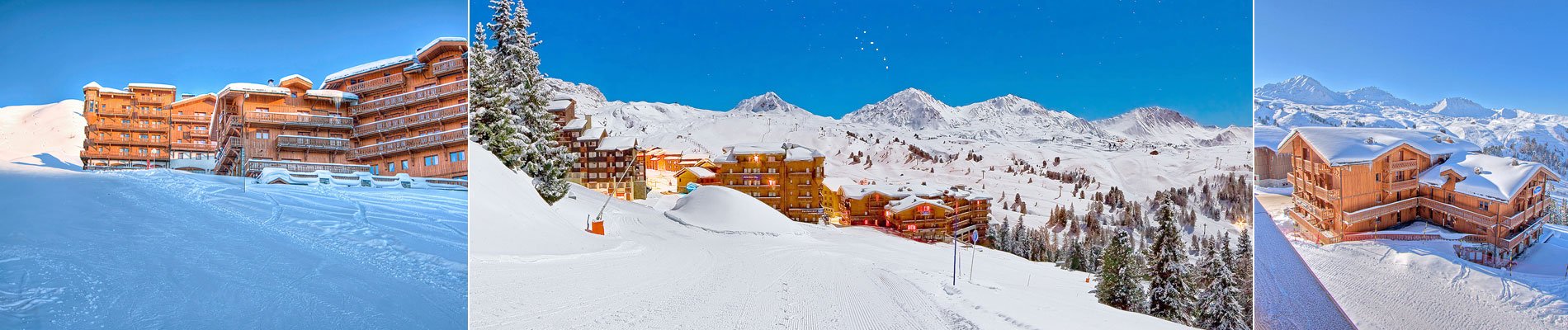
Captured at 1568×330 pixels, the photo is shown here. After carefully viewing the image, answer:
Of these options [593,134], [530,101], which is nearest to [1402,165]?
[593,134]

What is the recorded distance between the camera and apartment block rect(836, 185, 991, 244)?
477cm

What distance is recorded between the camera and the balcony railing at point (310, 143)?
2.85 m

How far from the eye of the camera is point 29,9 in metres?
2.47

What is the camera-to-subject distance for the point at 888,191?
4777 mm

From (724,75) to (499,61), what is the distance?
1.86 meters

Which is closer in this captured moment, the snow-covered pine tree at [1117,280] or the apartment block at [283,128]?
the apartment block at [283,128]

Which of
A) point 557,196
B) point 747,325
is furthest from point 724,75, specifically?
point 747,325

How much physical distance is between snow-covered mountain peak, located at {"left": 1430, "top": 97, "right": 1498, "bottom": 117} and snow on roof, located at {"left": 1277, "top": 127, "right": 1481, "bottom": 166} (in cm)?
20

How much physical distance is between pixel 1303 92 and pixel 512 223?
512 cm

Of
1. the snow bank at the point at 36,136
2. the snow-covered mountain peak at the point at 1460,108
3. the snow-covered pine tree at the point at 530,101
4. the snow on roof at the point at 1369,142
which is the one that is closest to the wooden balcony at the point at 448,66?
the snow bank at the point at 36,136

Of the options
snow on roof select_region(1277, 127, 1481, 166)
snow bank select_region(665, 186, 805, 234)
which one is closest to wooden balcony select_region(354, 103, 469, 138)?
snow bank select_region(665, 186, 805, 234)

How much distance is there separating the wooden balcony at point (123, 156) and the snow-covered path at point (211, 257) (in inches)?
3.2

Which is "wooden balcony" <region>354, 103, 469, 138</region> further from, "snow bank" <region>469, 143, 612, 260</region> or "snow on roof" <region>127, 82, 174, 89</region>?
"snow on roof" <region>127, 82, 174, 89</region>

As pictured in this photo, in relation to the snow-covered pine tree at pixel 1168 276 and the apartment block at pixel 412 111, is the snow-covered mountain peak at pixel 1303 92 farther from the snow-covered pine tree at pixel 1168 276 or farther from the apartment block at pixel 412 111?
the apartment block at pixel 412 111
